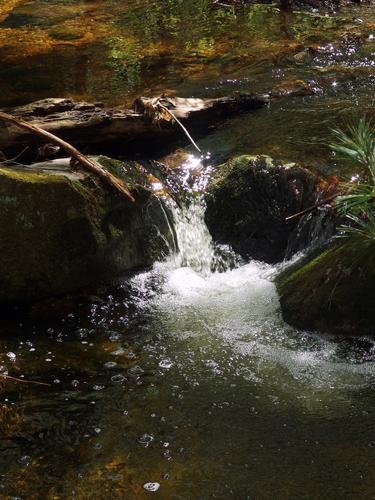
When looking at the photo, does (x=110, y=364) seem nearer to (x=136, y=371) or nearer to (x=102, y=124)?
(x=136, y=371)

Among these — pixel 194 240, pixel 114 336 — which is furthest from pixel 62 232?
pixel 194 240

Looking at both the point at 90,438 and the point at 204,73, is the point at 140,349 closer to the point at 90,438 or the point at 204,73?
the point at 90,438

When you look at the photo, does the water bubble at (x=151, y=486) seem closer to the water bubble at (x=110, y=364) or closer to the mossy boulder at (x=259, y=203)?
the water bubble at (x=110, y=364)

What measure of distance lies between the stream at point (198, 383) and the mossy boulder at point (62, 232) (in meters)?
0.21

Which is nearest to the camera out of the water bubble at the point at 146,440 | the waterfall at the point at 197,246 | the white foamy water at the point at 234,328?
the water bubble at the point at 146,440

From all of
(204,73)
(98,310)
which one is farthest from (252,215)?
(204,73)

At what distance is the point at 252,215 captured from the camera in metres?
7.02

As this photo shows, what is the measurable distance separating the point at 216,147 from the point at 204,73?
370 cm

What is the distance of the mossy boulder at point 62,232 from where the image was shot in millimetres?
5703

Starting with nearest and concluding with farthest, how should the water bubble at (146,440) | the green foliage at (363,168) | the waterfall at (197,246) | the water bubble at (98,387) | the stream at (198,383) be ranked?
the stream at (198,383) < the water bubble at (146,440) < the green foliage at (363,168) < the water bubble at (98,387) < the waterfall at (197,246)

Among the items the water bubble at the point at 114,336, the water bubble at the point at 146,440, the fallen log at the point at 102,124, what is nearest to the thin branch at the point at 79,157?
the fallen log at the point at 102,124

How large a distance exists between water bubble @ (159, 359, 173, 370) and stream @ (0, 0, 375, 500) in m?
0.01

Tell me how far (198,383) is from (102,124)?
3.62 m

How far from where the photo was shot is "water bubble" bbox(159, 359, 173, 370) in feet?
16.1
